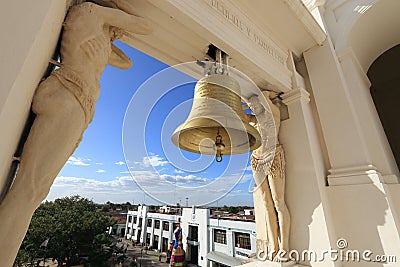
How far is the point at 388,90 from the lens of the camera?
5.20 meters

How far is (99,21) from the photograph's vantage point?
1.20 meters

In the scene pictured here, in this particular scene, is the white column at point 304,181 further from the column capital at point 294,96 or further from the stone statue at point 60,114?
the stone statue at point 60,114

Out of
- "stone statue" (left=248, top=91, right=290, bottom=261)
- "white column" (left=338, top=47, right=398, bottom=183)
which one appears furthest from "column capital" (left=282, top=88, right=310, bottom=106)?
"white column" (left=338, top=47, right=398, bottom=183)

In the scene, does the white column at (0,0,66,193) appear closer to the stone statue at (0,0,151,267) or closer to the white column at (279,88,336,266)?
the stone statue at (0,0,151,267)

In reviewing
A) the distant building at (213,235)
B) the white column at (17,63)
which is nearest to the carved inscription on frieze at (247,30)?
the white column at (17,63)

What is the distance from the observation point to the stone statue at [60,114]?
716mm

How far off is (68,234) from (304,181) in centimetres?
1589

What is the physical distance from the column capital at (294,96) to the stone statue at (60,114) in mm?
2415

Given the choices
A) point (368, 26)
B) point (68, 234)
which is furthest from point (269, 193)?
point (68, 234)

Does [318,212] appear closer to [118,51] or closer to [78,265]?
[118,51]

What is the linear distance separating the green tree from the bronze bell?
1339 centimetres

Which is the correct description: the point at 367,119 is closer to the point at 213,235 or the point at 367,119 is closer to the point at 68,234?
the point at 213,235

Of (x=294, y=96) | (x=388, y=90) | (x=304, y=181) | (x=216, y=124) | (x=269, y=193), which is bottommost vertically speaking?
(x=269, y=193)

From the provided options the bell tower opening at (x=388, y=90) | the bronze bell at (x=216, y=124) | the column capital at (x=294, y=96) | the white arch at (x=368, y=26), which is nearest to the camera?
the bronze bell at (x=216, y=124)
